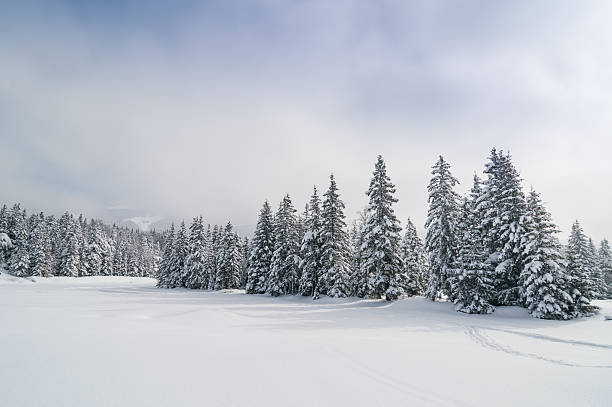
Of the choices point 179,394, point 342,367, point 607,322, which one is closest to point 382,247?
point 607,322

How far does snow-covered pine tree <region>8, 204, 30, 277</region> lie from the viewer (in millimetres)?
66438

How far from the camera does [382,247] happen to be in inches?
1216

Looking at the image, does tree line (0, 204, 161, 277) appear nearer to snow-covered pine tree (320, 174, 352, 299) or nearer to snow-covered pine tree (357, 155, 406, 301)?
snow-covered pine tree (320, 174, 352, 299)

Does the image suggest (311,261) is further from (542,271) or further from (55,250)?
(55,250)

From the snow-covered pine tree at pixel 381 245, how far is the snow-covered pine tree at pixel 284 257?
10.9m

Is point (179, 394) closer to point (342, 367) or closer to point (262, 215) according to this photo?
point (342, 367)

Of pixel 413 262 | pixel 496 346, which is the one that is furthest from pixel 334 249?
pixel 496 346

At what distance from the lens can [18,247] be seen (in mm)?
70438

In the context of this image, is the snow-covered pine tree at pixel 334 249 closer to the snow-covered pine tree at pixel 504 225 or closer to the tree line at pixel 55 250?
the snow-covered pine tree at pixel 504 225

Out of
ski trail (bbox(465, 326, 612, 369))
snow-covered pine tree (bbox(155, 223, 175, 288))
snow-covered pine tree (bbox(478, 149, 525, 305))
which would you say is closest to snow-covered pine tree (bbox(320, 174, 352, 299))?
snow-covered pine tree (bbox(478, 149, 525, 305))

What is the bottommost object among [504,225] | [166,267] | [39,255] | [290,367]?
[166,267]

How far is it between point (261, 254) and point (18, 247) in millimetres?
63663

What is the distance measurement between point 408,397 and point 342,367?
7.81ft

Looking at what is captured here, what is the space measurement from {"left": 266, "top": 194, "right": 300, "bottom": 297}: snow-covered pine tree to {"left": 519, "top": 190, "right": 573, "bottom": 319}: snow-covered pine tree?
25013mm
